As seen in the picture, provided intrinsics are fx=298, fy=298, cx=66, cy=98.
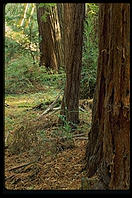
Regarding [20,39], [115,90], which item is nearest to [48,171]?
[115,90]

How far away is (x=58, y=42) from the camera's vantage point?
5551 millimetres

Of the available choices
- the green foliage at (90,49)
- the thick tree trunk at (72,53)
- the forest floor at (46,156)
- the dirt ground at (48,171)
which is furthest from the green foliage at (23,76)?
the dirt ground at (48,171)

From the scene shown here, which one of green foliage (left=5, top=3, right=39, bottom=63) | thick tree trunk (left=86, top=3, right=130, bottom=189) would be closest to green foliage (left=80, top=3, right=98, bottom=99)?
green foliage (left=5, top=3, right=39, bottom=63)

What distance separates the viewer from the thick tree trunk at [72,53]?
10.6ft

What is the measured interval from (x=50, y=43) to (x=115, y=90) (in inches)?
154

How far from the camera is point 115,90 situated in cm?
185

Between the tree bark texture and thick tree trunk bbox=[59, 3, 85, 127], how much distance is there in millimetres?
1856

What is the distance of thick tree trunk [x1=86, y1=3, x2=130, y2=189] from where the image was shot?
1.77m

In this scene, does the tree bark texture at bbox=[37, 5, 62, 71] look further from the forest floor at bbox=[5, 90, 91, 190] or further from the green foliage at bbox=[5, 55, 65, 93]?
the forest floor at bbox=[5, 90, 91, 190]

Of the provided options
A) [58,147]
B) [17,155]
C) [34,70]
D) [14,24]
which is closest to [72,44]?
[58,147]

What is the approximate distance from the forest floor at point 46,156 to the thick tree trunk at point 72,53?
25cm

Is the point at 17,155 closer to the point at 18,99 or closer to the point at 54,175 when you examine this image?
the point at 54,175

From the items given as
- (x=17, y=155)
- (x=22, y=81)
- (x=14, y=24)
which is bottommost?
(x=17, y=155)

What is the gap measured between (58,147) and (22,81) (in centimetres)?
298
